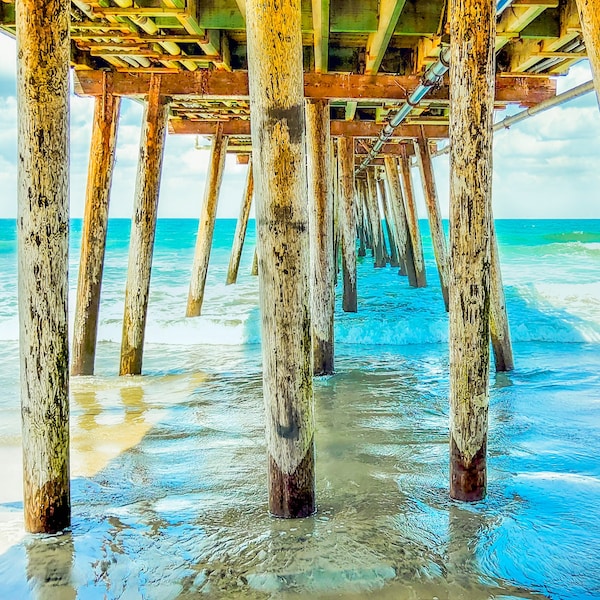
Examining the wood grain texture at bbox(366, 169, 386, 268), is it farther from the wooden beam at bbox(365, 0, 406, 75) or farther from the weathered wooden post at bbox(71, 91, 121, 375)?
the weathered wooden post at bbox(71, 91, 121, 375)

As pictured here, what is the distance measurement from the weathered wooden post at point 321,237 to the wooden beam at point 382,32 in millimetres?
547

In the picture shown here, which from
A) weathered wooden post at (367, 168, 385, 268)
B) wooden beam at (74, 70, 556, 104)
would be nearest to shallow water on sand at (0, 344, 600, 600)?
wooden beam at (74, 70, 556, 104)

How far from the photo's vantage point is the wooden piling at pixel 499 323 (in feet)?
19.3

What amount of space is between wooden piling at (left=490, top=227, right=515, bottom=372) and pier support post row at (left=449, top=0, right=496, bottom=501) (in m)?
2.66

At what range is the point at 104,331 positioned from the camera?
10.6 metres

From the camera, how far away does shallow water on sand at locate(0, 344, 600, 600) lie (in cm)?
245

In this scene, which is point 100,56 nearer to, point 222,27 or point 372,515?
point 222,27

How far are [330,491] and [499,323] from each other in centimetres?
335

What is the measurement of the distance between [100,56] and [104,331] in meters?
5.54

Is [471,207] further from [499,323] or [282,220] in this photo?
[499,323]

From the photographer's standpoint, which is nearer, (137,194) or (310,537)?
(310,537)

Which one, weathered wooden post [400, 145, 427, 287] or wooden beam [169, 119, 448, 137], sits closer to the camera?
wooden beam [169, 119, 448, 137]

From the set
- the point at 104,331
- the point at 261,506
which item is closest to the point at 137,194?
the point at 261,506

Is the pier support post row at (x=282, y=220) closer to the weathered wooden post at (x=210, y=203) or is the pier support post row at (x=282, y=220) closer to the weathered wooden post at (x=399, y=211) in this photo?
the weathered wooden post at (x=210, y=203)
